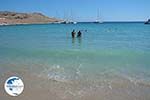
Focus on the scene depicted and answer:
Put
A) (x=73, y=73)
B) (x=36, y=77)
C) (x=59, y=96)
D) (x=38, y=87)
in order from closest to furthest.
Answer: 1. (x=59, y=96)
2. (x=38, y=87)
3. (x=36, y=77)
4. (x=73, y=73)

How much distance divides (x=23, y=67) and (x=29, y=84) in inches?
151

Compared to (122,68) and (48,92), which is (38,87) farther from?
(122,68)

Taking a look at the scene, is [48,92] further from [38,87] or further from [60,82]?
[60,82]

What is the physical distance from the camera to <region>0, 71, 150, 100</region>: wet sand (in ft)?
27.8

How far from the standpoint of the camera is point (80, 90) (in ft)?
30.6

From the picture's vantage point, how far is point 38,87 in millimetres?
9664

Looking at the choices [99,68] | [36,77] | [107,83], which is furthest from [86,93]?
[99,68]

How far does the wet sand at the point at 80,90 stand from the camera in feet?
27.8

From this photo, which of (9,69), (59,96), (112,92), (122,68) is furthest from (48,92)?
(122,68)

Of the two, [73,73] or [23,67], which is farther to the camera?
[23,67]

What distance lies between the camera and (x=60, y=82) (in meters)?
10.4

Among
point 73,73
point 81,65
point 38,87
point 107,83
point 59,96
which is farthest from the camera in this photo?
point 81,65

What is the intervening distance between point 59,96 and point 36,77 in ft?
9.51

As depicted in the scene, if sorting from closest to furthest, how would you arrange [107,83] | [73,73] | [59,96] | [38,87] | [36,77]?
[59,96], [38,87], [107,83], [36,77], [73,73]
